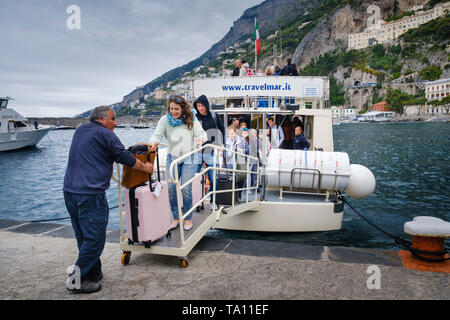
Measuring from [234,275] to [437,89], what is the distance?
153 meters

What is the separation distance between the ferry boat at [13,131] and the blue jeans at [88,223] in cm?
4146

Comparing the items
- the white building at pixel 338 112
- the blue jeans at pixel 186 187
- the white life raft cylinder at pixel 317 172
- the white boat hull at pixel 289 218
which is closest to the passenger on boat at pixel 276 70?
the white life raft cylinder at pixel 317 172

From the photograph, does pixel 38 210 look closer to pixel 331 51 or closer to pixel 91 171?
pixel 91 171

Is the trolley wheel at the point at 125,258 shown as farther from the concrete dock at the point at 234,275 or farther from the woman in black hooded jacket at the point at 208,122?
the woman in black hooded jacket at the point at 208,122

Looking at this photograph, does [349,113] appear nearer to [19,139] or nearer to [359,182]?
[19,139]

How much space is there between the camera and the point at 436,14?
15712 cm

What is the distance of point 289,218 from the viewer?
6844 mm

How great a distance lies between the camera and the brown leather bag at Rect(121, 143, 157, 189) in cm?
348

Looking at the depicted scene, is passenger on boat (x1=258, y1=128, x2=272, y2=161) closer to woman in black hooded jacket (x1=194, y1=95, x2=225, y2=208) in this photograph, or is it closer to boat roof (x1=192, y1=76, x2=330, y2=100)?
boat roof (x1=192, y1=76, x2=330, y2=100)

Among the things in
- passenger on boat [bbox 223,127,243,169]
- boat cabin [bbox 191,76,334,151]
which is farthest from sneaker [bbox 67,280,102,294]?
boat cabin [bbox 191,76,334,151]
